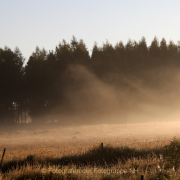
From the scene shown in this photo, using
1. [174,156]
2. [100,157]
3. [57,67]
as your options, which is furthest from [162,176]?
[57,67]

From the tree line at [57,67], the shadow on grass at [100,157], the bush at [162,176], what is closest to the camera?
the bush at [162,176]

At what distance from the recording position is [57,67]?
50375mm

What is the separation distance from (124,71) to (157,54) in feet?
25.6

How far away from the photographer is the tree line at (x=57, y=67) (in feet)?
159

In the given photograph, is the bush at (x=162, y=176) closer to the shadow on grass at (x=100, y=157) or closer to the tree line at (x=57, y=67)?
the shadow on grass at (x=100, y=157)

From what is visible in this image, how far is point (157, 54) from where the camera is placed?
54438 mm

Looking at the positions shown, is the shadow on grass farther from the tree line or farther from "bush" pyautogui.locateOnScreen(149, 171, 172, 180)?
the tree line

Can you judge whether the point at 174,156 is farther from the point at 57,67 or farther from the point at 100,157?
the point at 57,67

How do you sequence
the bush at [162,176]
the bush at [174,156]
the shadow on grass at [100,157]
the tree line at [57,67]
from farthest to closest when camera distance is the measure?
the tree line at [57,67] → the shadow on grass at [100,157] → the bush at [174,156] → the bush at [162,176]

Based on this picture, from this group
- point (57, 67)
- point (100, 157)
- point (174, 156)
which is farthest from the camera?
point (57, 67)

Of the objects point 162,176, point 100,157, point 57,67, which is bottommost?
point 100,157

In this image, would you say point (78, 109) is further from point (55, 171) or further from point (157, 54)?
point (55, 171)

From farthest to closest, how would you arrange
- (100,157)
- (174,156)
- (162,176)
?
1. (100,157)
2. (174,156)
3. (162,176)

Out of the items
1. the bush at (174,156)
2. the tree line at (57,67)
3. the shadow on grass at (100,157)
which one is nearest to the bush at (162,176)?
the bush at (174,156)
